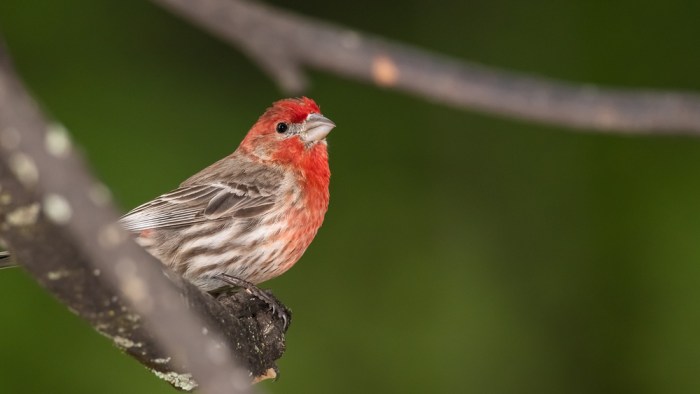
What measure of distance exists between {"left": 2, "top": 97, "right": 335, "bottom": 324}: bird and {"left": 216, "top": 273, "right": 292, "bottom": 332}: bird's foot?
0.01 meters

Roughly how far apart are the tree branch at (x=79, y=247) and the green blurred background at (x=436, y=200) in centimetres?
289

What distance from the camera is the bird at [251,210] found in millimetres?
3209

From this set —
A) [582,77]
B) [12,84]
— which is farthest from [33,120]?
[582,77]

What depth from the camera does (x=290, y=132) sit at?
3.55 m

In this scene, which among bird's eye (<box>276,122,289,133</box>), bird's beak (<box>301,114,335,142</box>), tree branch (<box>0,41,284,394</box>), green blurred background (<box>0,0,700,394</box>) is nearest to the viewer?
tree branch (<box>0,41,284,394</box>)

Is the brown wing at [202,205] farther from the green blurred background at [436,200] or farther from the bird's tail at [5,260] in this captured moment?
the green blurred background at [436,200]

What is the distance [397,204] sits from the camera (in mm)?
4793

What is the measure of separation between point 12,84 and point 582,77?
4284mm

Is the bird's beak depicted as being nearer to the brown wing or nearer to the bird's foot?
the brown wing

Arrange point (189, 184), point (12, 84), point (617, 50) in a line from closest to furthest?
point (12, 84)
point (189, 184)
point (617, 50)

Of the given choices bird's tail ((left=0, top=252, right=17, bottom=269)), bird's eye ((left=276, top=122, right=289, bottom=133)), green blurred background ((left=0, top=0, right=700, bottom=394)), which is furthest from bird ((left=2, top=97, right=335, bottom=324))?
green blurred background ((left=0, top=0, right=700, bottom=394))

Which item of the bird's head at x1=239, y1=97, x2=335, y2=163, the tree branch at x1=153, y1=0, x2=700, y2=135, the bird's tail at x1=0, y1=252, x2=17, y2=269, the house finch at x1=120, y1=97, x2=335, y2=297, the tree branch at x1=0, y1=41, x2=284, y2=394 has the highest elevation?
the bird's head at x1=239, y1=97, x2=335, y2=163

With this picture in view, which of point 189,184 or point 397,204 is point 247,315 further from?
point 397,204

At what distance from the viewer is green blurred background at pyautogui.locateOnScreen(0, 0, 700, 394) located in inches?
176
